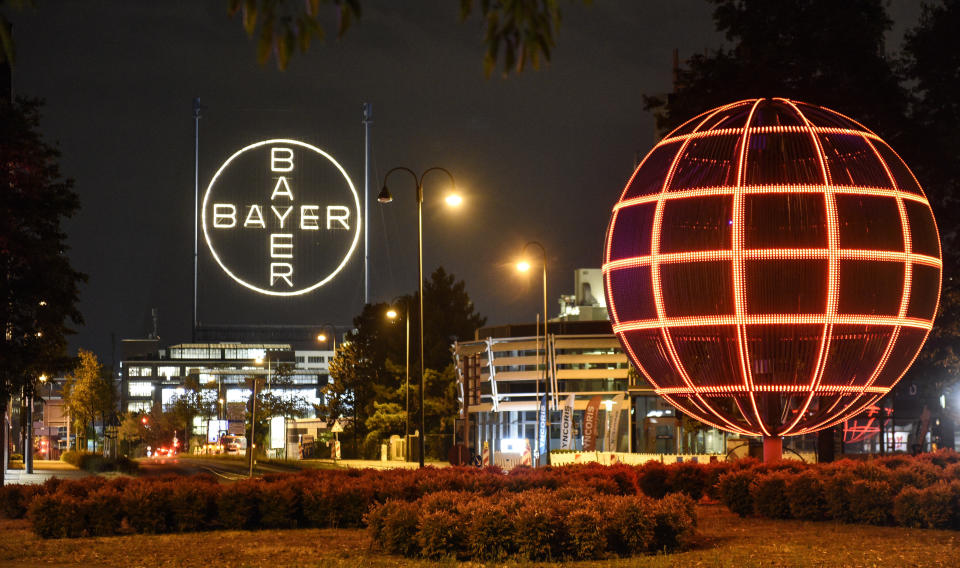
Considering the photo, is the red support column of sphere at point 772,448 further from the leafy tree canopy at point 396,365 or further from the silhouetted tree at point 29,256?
the leafy tree canopy at point 396,365

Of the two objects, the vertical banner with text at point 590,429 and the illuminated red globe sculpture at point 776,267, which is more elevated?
the illuminated red globe sculpture at point 776,267

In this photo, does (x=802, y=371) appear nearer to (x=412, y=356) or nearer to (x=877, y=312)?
(x=877, y=312)

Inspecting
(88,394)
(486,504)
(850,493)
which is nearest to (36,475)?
(88,394)

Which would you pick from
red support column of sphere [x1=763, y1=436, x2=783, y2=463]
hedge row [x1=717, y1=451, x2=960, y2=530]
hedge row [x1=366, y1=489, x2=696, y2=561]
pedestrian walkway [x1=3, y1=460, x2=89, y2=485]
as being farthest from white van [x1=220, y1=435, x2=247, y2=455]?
hedge row [x1=366, y1=489, x2=696, y2=561]

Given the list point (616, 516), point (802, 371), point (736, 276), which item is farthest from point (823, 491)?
point (616, 516)

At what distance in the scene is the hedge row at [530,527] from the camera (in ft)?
52.9

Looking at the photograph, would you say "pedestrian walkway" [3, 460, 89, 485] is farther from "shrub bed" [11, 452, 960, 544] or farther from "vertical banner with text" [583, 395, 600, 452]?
"vertical banner with text" [583, 395, 600, 452]

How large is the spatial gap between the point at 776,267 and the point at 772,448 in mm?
4698

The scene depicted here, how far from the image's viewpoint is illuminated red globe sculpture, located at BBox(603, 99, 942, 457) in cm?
1981

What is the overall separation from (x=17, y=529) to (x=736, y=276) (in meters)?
12.4

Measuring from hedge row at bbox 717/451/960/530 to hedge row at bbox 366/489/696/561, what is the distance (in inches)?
169

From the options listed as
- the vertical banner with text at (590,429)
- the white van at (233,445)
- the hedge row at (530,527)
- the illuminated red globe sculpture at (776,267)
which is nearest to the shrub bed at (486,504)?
the hedge row at (530,527)

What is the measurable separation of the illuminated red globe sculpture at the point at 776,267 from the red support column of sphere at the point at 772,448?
4.23ft

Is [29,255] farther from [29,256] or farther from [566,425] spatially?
[566,425]
